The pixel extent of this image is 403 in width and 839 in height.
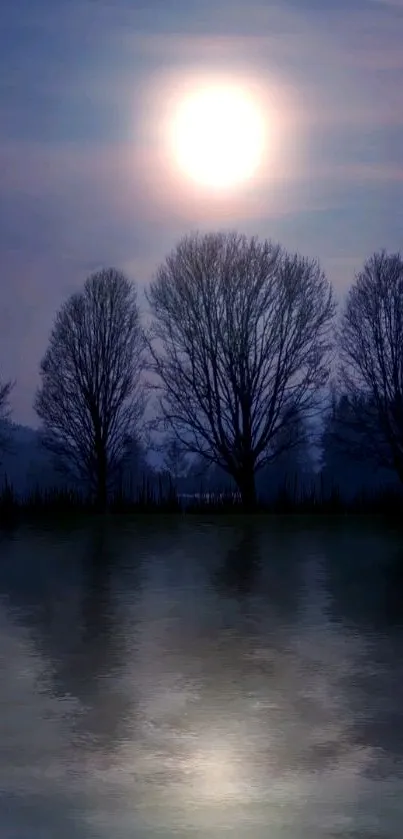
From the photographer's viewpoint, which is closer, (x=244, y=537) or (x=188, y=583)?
(x=188, y=583)

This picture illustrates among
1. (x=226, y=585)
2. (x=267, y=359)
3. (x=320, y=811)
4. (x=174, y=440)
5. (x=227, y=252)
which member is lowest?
(x=320, y=811)

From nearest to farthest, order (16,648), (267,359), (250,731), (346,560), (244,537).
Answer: (250,731) → (16,648) → (346,560) → (244,537) → (267,359)

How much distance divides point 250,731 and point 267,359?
863 inches

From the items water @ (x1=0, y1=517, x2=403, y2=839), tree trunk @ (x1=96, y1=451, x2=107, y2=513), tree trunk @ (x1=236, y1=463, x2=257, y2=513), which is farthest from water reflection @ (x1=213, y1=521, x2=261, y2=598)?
tree trunk @ (x1=96, y1=451, x2=107, y2=513)

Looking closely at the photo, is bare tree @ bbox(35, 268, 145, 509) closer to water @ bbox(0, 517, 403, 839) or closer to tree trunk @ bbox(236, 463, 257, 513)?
tree trunk @ bbox(236, 463, 257, 513)

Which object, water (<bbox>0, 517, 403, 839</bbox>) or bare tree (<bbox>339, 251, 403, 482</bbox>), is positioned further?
bare tree (<bbox>339, 251, 403, 482</bbox>)

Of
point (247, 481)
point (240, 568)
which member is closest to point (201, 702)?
point (240, 568)

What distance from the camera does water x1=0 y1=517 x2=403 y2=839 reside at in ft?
15.0

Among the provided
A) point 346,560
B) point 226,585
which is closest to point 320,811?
point 226,585

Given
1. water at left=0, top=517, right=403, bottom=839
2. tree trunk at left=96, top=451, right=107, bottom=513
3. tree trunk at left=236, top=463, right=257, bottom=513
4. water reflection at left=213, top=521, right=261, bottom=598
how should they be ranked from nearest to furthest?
water at left=0, top=517, right=403, bottom=839 → water reflection at left=213, top=521, right=261, bottom=598 → tree trunk at left=236, top=463, right=257, bottom=513 → tree trunk at left=96, top=451, right=107, bottom=513

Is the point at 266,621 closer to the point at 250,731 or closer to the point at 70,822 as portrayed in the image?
the point at 250,731

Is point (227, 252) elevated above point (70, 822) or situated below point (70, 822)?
above

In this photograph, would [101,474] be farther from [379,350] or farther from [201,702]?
[201,702]

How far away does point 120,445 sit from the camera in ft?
111
